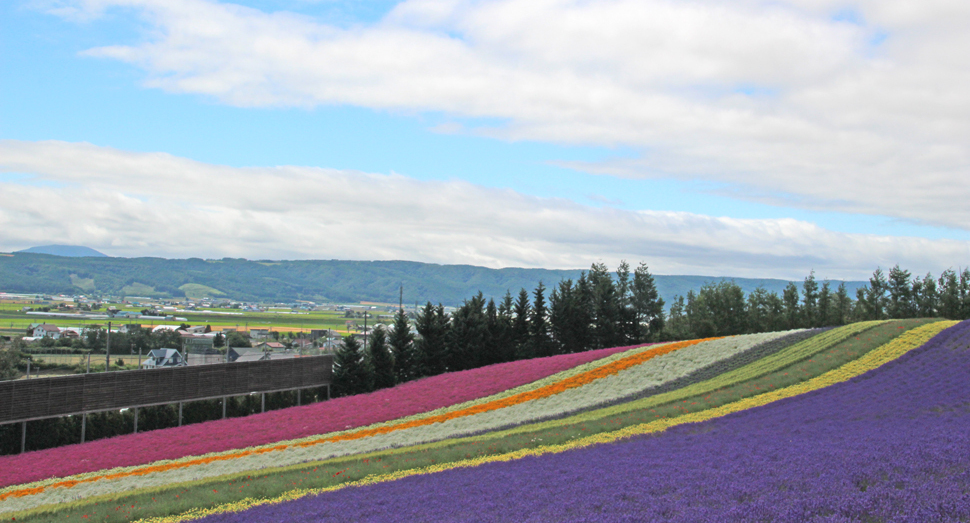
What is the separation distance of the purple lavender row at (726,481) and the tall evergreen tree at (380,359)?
38.5 metres

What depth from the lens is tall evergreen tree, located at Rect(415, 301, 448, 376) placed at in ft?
202

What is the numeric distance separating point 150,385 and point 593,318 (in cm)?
5220

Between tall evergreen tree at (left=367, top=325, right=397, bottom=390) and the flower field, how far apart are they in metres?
12.5

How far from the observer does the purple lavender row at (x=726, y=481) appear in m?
9.90

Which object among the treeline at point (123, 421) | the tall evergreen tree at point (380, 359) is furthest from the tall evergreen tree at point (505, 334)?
the treeline at point (123, 421)

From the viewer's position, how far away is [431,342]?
62156mm

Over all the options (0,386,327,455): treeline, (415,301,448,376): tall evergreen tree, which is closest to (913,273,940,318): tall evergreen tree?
(415,301,448,376): tall evergreen tree

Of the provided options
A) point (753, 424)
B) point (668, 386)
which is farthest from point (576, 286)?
point (753, 424)

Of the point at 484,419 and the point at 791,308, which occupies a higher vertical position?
the point at 791,308

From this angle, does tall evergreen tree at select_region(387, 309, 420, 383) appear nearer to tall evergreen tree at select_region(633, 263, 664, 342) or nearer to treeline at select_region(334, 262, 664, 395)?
treeline at select_region(334, 262, 664, 395)

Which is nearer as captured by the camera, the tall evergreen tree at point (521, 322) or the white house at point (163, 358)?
the tall evergreen tree at point (521, 322)

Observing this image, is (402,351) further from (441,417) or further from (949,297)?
(949,297)

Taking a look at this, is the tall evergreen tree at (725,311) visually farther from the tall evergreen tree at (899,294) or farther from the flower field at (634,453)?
the flower field at (634,453)

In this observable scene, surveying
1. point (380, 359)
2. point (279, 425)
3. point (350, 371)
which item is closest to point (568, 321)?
point (380, 359)
